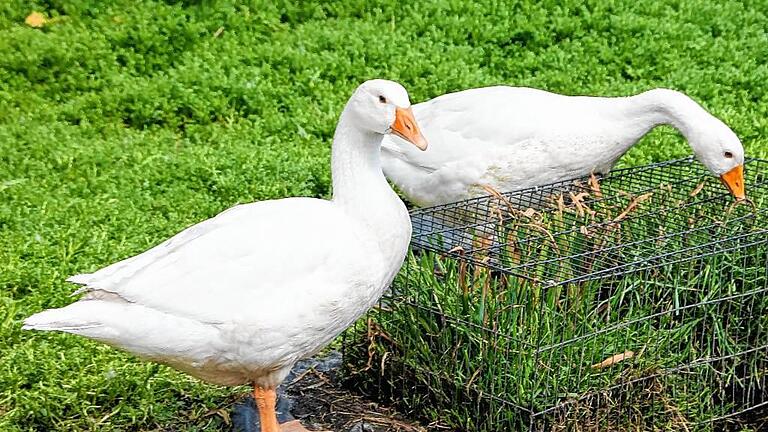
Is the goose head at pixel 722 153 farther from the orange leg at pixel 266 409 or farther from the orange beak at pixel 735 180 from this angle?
the orange leg at pixel 266 409

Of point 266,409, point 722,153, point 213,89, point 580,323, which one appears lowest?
point 213,89

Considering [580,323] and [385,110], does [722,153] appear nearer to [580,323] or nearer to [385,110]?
[580,323]

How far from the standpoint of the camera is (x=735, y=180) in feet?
18.1

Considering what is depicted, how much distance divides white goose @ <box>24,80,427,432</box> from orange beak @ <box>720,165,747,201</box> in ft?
6.06

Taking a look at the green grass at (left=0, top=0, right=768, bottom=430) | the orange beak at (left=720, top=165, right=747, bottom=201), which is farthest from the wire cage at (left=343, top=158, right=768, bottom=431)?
the green grass at (left=0, top=0, right=768, bottom=430)

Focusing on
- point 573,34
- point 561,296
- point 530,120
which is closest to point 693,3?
point 573,34

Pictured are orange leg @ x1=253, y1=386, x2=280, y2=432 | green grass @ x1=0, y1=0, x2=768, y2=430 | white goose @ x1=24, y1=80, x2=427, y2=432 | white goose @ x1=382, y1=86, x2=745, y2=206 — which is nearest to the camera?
white goose @ x1=24, y1=80, x2=427, y2=432

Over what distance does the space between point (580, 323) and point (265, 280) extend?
1284 millimetres

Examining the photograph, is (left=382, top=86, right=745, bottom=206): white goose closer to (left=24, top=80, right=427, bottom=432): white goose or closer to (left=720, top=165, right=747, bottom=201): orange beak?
(left=720, top=165, right=747, bottom=201): orange beak

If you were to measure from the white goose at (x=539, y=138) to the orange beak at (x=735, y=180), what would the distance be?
141 millimetres

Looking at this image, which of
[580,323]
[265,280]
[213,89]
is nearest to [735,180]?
[580,323]

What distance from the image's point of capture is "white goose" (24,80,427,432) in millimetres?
4094

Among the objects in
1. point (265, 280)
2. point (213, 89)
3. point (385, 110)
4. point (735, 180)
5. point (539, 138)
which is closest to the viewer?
point (265, 280)

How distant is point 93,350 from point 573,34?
5837mm
